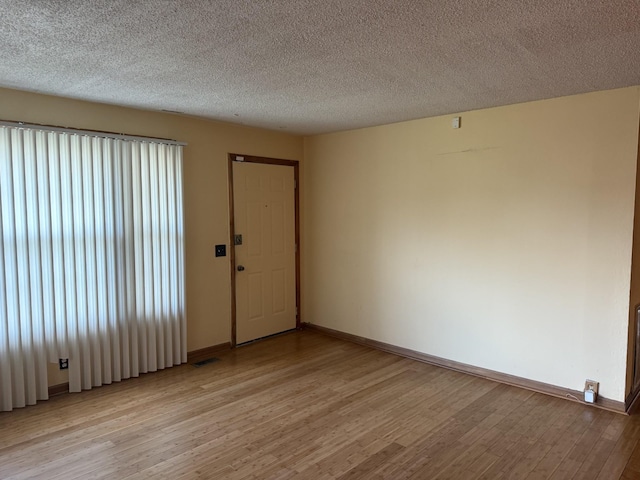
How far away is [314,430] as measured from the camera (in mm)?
3023

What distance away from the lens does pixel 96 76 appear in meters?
2.87

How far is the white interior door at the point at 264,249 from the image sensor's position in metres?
4.85

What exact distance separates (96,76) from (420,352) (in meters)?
3.71

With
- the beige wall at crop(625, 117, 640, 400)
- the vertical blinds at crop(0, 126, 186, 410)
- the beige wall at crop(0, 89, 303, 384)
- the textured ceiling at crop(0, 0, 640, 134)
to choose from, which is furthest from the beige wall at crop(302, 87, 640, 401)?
the vertical blinds at crop(0, 126, 186, 410)

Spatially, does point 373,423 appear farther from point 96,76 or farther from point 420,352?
point 96,76

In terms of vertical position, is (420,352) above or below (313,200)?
below

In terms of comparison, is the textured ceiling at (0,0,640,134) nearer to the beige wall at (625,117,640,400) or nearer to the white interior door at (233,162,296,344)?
the beige wall at (625,117,640,400)

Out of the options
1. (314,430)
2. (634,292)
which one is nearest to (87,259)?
(314,430)

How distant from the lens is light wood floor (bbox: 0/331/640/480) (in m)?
2.58

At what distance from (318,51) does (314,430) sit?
2438 millimetres

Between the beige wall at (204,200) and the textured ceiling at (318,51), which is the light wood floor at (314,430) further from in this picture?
the textured ceiling at (318,51)

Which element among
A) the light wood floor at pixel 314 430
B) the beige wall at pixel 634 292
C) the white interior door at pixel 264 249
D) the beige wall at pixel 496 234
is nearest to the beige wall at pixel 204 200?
the white interior door at pixel 264 249

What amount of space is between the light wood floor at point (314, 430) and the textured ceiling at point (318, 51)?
2389 millimetres

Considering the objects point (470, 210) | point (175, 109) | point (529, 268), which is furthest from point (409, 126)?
point (175, 109)
